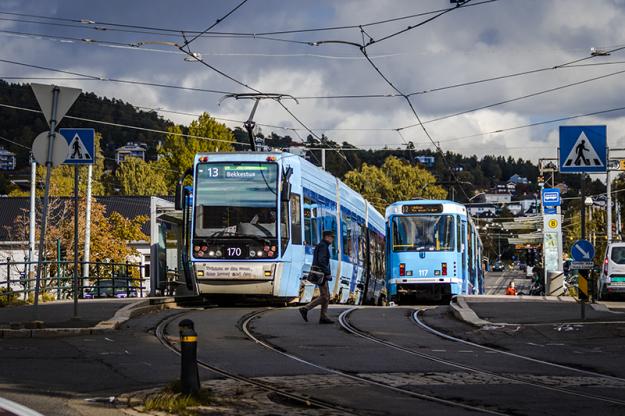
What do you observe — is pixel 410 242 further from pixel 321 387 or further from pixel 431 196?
pixel 431 196

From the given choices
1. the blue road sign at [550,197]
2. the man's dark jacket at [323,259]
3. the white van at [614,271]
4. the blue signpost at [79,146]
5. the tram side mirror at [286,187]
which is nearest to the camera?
the blue signpost at [79,146]

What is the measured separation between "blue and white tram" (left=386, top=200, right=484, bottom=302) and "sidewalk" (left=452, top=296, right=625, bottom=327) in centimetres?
763

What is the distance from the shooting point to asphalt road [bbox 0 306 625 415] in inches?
396

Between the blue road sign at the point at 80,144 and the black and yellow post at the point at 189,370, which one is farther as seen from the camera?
the blue road sign at the point at 80,144

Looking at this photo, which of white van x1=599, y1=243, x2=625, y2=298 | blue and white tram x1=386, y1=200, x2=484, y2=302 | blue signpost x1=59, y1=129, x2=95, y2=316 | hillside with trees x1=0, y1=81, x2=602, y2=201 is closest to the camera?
blue signpost x1=59, y1=129, x2=95, y2=316

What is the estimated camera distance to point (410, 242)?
35.0 meters

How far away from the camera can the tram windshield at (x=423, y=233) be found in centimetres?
3466

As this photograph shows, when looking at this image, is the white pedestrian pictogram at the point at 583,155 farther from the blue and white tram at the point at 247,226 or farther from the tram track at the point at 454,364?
the blue and white tram at the point at 247,226

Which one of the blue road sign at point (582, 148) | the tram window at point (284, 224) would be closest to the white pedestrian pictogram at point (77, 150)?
the tram window at point (284, 224)

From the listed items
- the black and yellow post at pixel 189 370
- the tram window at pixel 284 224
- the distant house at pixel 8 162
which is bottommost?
the black and yellow post at pixel 189 370

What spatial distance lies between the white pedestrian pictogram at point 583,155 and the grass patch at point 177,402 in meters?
11.9

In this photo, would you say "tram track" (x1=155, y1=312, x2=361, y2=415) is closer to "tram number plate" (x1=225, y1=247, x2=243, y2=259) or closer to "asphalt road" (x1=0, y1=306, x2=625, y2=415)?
"asphalt road" (x1=0, y1=306, x2=625, y2=415)

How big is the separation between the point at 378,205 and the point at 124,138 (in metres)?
122

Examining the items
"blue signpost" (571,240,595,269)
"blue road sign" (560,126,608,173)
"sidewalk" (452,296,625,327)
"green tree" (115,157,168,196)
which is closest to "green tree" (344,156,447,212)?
"green tree" (115,157,168,196)
